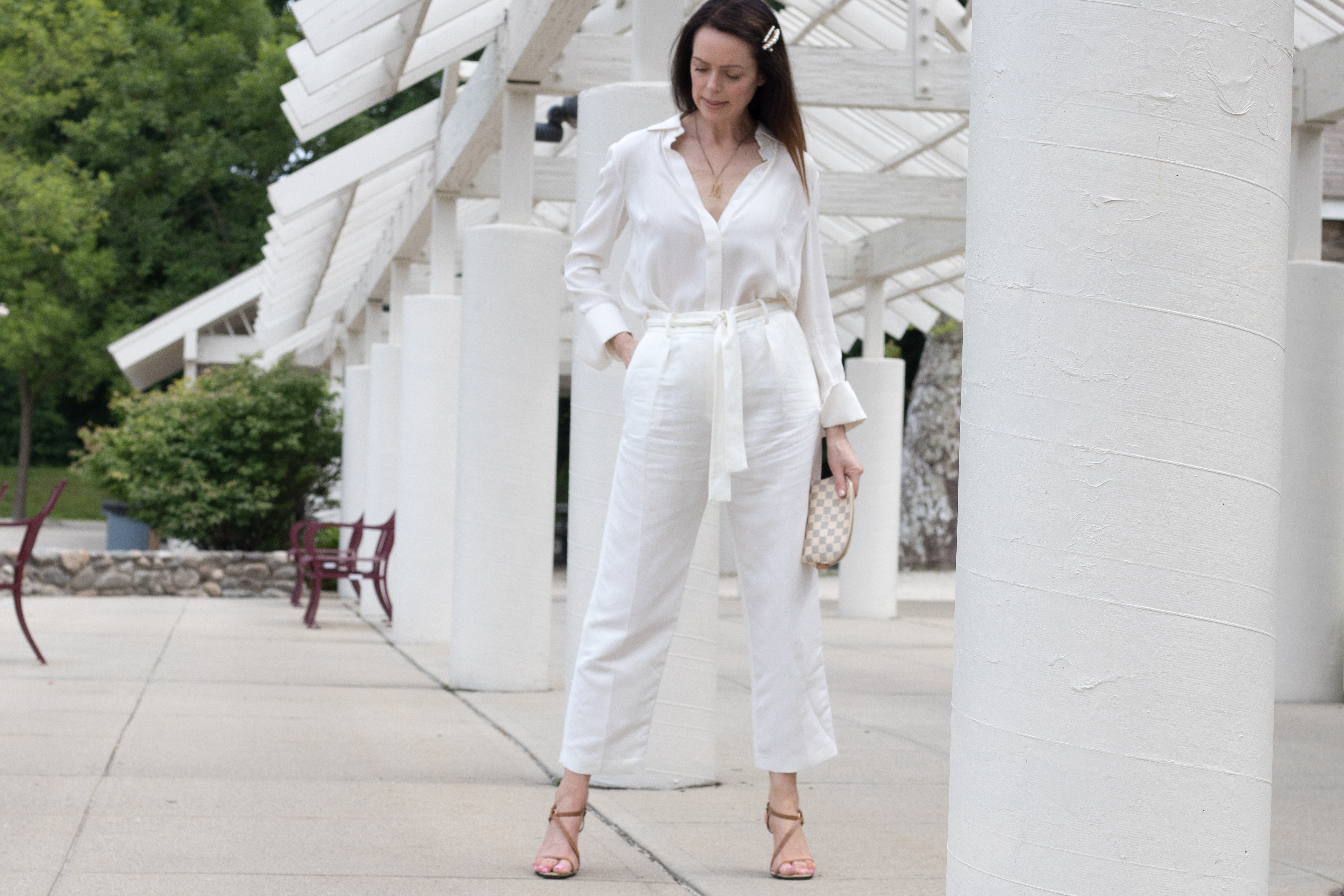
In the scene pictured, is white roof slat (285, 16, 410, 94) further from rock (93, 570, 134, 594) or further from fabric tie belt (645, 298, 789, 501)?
rock (93, 570, 134, 594)

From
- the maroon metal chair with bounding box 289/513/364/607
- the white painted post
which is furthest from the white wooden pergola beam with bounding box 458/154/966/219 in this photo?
the white painted post

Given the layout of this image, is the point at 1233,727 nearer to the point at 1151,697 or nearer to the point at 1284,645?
the point at 1151,697

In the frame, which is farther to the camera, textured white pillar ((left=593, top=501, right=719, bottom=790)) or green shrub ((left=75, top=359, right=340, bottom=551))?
green shrub ((left=75, top=359, right=340, bottom=551))

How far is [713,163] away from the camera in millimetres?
3451

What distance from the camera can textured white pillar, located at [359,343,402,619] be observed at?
1248 cm

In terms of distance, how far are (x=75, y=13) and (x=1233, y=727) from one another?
94.1 feet

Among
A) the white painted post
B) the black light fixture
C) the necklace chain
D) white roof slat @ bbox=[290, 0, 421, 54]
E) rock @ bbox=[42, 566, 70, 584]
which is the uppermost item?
white roof slat @ bbox=[290, 0, 421, 54]

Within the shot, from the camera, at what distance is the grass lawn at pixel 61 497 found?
3441cm

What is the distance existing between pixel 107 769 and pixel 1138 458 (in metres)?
3.82

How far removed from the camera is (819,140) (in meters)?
13.1

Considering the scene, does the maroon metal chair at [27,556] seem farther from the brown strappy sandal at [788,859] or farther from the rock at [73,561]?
the rock at [73,561]

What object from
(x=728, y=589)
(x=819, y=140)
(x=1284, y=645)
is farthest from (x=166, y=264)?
(x=1284, y=645)

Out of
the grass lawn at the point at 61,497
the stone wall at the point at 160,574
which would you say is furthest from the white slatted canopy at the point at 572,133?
the grass lawn at the point at 61,497

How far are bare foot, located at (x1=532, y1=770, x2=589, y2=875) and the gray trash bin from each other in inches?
675
